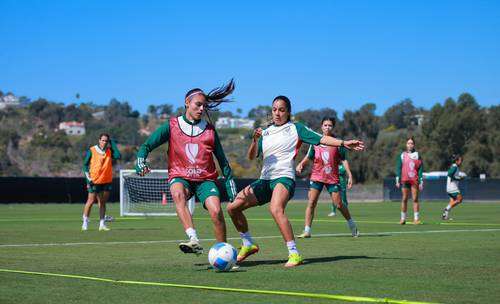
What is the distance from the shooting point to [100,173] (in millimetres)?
21156

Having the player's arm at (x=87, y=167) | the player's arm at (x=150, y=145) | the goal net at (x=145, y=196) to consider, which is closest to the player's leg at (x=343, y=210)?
the player's arm at (x=87, y=167)

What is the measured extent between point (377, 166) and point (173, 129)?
87.8 m

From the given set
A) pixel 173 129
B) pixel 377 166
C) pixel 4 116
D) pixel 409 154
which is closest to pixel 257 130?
pixel 173 129

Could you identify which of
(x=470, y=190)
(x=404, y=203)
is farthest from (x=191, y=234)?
(x=470, y=190)

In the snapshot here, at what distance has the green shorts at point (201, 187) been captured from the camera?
1161 centimetres

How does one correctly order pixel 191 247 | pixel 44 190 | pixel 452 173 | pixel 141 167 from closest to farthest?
1. pixel 191 247
2. pixel 141 167
3. pixel 452 173
4. pixel 44 190

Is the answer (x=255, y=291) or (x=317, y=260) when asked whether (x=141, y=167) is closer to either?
(x=317, y=260)

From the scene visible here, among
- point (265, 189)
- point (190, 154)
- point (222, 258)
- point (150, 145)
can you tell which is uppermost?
point (150, 145)

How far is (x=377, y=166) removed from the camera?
98375 millimetres

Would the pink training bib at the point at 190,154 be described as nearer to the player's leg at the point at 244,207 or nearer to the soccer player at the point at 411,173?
the player's leg at the point at 244,207

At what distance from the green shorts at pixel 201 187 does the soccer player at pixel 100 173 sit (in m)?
9.46

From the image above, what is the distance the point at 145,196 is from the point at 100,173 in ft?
45.0

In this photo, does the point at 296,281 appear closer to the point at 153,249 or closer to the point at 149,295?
the point at 149,295

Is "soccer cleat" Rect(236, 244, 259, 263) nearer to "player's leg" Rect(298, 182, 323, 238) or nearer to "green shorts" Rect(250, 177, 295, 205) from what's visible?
"green shorts" Rect(250, 177, 295, 205)
